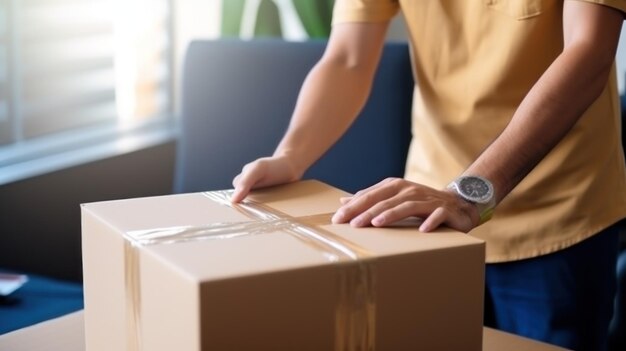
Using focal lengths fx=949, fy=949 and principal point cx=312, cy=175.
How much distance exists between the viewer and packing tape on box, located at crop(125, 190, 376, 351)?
96 centimetres

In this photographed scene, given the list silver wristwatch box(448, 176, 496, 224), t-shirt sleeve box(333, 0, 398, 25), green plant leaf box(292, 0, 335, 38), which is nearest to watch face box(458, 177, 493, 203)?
silver wristwatch box(448, 176, 496, 224)

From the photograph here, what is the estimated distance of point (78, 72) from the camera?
2.81 meters

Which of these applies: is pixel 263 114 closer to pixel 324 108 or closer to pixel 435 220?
pixel 324 108

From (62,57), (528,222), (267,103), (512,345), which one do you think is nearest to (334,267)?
(512,345)

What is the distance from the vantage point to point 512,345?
1.31 meters

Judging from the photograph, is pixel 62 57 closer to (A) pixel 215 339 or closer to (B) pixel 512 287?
(B) pixel 512 287

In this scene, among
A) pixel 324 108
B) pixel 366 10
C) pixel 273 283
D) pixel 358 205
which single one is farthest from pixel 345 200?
pixel 366 10

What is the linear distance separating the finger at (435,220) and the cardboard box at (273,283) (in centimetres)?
1

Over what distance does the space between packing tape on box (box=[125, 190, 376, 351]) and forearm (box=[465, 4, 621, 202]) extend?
0.87ft

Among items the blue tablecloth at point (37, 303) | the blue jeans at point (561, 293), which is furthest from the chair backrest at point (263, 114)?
the blue jeans at point (561, 293)

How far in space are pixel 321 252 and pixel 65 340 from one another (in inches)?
20.7

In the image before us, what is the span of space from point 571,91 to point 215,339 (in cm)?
69

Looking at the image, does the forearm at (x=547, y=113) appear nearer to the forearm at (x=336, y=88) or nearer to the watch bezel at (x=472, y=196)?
the watch bezel at (x=472, y=196)

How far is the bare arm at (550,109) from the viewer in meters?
1.17
